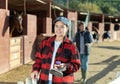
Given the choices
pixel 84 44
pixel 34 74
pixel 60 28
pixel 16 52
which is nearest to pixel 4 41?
pixel 16 52

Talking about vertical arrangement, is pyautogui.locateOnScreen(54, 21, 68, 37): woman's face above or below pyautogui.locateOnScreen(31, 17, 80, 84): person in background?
above

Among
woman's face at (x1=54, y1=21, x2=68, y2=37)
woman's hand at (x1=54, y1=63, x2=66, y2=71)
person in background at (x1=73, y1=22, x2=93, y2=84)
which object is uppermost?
woman's face at (x1=54, y1=21, x2=68, y2=37)

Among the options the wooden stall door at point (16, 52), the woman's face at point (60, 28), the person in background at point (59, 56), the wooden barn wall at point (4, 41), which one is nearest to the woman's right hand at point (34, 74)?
the person in background at point (59, 56)

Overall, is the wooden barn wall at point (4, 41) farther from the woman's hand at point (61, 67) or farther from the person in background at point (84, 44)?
the woman's hand at point (61, 67)

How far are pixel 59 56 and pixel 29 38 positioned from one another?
38.9 ft

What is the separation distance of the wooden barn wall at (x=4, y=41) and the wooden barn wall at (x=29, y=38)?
2360 mm

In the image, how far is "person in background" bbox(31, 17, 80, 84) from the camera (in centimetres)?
407

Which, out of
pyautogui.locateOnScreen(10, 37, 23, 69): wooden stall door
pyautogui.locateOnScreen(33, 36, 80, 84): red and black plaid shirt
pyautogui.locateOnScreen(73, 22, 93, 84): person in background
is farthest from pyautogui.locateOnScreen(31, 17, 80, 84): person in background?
pyautogui.locateOnScreen(10, 37, 23, 69): wooden stall door

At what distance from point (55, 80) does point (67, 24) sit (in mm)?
654

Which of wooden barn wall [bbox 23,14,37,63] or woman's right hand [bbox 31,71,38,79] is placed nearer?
woman's right hand [bbox 31,71,38,79]

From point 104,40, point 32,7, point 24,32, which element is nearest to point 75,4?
point 104,40

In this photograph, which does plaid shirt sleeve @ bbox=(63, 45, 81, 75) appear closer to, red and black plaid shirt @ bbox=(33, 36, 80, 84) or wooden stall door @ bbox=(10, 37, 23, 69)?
red and black plaid shirt @ bbox=(33, 36, 80, 84)

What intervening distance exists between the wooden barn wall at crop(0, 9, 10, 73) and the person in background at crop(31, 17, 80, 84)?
802 cm

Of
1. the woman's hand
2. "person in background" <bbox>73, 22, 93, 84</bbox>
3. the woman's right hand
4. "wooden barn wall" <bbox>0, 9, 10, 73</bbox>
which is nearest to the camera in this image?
the woman's hand
